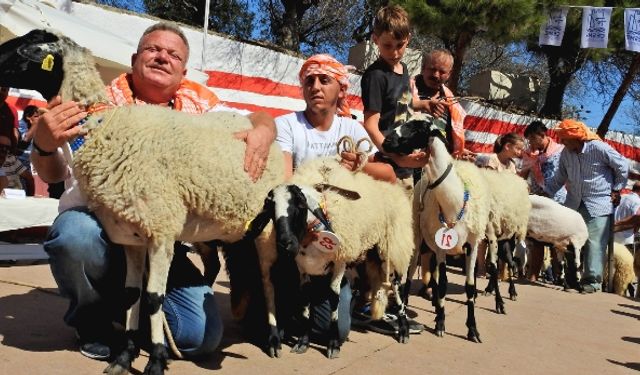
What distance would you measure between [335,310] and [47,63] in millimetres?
2067

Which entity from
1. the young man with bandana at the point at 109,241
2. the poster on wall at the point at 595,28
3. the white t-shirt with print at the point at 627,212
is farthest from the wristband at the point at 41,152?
the poster on wall at the point at 595,28

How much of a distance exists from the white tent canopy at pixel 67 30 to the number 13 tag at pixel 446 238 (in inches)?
153

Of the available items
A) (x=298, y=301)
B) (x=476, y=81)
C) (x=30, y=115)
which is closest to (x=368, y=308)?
(x=298, y=301)

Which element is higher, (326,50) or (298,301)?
(326,50)

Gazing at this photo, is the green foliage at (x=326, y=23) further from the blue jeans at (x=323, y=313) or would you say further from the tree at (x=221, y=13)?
the blue jeans at (x=323, y=313)

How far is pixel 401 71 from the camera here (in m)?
4.91

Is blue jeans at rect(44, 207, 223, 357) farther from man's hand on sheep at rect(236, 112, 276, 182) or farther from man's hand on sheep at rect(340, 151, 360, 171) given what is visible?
man's hand on sheep at rect(340, 151, 360, 171)

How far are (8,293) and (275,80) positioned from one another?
23.3 feet

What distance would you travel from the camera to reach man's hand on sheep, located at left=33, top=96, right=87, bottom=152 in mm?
2773

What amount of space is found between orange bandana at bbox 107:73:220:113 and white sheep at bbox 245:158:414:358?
→ 669mm

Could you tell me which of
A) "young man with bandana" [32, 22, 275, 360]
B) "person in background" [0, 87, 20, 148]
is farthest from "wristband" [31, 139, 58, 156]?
"person in background" [0, 87, 20, 148]

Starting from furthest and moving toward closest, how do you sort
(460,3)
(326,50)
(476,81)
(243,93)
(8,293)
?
(326,50) → (476,81) → (460,3) → (243,93) → (8,293)

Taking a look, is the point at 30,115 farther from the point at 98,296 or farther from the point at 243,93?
the point at 98,296

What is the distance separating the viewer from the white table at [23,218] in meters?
5.61
